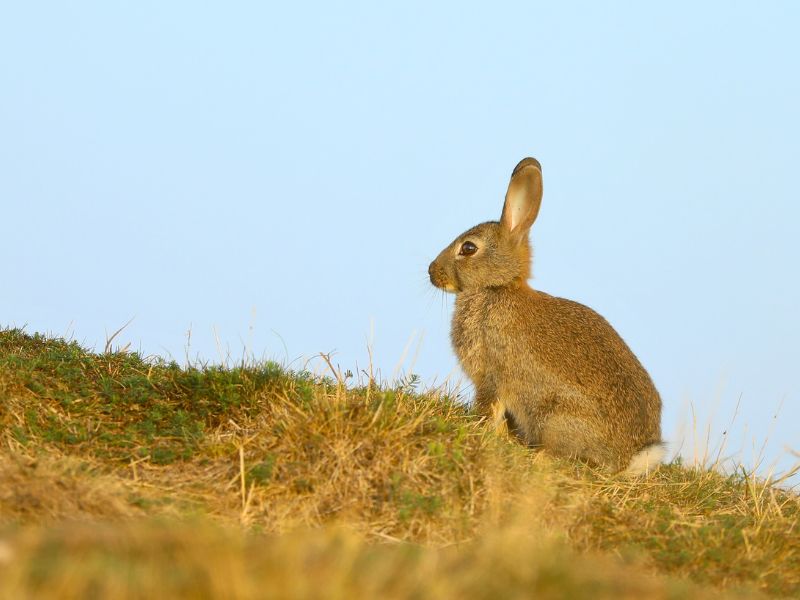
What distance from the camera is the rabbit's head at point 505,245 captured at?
9836 millimetres

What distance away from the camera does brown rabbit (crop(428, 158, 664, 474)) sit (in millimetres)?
9094

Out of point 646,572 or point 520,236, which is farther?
point 520,236

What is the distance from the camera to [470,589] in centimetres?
359

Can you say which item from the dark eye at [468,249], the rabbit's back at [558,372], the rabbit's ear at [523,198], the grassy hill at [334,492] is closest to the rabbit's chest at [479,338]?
the rabbit's back at [558,372]

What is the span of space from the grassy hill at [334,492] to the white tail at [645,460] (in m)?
0.19

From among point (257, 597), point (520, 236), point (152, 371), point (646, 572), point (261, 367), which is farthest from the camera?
point (520, 236)

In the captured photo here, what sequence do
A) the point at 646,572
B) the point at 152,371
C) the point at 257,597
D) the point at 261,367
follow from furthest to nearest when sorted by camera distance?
the point at 152,371, the point at 261,367, the point at 646,572, the point at 257,597

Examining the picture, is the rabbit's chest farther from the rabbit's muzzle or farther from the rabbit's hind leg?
the rabbit's hind leg

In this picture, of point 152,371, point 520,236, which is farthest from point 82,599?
point 520,236

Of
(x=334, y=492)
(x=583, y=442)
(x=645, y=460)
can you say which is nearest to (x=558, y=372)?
(x=583, y=442)

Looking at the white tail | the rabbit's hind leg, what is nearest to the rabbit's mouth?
the rabbit's hind leg

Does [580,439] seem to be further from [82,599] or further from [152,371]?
[82,599]

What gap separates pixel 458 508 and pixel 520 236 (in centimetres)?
379

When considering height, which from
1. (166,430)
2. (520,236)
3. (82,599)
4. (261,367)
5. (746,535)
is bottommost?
(82,599)
